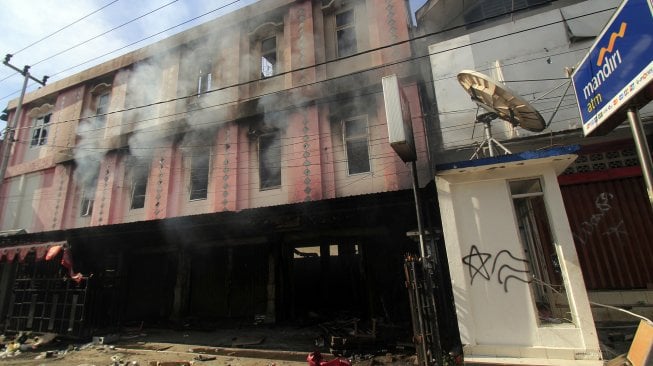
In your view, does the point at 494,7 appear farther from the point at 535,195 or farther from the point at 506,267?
the point at 506,267

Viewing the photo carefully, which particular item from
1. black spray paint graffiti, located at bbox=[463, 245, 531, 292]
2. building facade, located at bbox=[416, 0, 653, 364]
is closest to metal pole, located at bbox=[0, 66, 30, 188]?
building facade, located at bbox=[416, 0, 653, 364]

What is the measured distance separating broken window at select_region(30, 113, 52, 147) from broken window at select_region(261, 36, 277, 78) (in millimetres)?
10989

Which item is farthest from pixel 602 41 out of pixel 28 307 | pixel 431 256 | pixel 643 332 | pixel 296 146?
pixel 28 307

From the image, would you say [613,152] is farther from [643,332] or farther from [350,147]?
[350,147]

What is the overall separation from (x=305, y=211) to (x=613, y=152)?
719 cm

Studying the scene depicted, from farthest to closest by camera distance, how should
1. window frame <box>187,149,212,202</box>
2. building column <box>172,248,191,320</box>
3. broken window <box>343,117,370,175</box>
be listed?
window frame <box>187,149,212,202</box>, building column <box>172,248,191,320</box>, broken window <box>343,117,370,175</box>

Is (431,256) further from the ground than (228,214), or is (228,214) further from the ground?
(228,214)

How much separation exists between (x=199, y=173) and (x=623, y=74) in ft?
38.9

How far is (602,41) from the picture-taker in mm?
2699

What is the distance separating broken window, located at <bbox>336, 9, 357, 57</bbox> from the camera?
11.4m

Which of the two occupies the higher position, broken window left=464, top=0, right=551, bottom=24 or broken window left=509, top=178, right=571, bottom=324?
broken window left=464, top=0, right=551, bottom=24

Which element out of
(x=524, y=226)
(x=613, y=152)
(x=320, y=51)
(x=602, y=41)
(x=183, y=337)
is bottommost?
(x=183, y=337)

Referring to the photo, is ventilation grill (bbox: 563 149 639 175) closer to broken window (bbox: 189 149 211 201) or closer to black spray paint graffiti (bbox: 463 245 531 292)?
black spray paint graffiti (bbox: 463 245 531 292)

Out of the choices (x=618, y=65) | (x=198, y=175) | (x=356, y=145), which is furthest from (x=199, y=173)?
(x=618, y=65)
